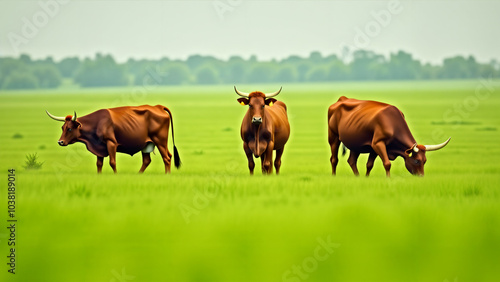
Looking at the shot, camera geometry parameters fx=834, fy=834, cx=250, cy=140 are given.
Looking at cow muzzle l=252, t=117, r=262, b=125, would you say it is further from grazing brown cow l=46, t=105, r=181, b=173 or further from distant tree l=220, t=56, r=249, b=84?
distant tree l=220, t=56, r=249, b=84

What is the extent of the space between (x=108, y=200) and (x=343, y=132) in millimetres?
7129

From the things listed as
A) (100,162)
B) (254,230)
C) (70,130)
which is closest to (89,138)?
(70,130)

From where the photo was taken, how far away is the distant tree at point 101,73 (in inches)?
7274

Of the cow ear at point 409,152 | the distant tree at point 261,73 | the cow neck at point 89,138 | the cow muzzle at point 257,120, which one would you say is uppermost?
the distant tree at point 261,73

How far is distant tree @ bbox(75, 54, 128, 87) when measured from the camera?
185m

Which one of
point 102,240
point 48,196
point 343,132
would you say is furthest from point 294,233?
point 343,132

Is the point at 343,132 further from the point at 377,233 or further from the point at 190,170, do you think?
the point at 377,233

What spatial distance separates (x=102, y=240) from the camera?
10828mm

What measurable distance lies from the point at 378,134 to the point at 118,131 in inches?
219

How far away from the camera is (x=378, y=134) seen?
17.2 m

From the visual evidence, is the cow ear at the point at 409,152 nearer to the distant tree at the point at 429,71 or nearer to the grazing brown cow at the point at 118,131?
the grazing brown cow at the point at 118,131

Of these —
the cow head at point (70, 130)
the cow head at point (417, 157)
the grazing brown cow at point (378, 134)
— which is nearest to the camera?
the cow head at point (417, 157)

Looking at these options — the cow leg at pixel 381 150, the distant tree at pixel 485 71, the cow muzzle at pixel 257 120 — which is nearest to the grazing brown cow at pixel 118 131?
the cow muzzle at pixel 257 120

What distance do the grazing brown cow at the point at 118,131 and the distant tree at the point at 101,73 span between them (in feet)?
554
